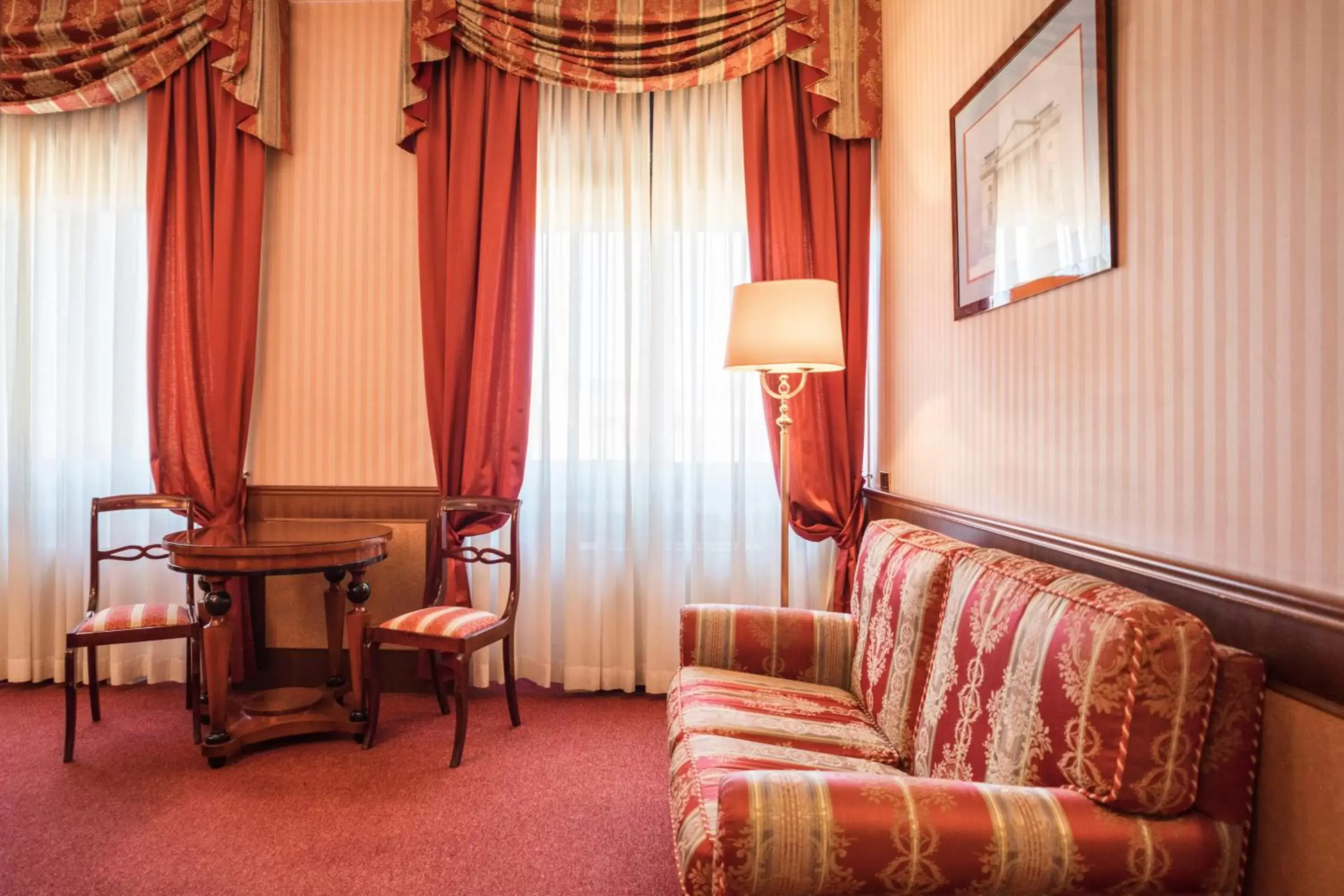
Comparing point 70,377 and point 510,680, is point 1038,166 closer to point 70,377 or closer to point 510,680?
point 510,680

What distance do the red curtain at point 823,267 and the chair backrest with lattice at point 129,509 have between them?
2325mm

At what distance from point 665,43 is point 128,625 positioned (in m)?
2.93

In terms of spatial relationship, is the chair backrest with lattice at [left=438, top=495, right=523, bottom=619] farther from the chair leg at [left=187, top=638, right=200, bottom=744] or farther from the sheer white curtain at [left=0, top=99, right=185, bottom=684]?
the sheer white curtain at [left=0, top=99, right=185, bottom=684]

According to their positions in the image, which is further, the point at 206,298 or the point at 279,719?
the point at 206,298

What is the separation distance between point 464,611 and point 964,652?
188 cm

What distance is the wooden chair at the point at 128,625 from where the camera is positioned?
106 inches

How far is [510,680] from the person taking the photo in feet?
9.82

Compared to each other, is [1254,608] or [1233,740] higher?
[1254,608]

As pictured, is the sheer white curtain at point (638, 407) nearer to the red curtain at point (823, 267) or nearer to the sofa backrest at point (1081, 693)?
the red curtain at point (823, 267)

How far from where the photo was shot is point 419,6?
326 centimetres

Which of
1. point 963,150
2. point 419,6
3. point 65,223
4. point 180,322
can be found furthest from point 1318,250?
point 65,223

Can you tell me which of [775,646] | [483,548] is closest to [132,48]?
[483,548]

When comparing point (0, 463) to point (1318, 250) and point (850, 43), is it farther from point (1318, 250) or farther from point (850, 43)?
point (1318, 250)

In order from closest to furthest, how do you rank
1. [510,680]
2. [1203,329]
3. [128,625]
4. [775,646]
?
[1203,329]
[775,646]
[128,625]
[510,680]
